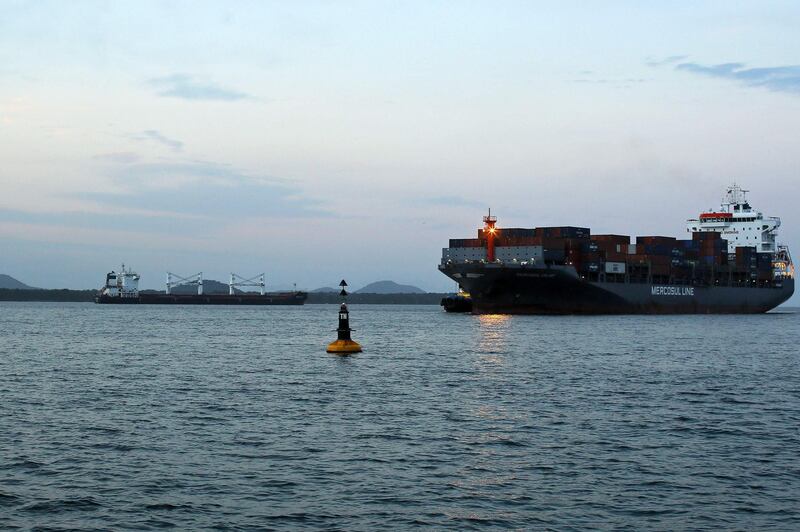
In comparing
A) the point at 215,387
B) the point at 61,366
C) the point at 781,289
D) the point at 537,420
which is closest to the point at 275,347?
the point at 61,366

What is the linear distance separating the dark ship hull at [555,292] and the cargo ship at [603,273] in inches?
4.8

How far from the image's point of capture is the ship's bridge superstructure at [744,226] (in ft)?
479

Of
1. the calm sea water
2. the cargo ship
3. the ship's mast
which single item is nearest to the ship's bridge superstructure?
the cargo ship

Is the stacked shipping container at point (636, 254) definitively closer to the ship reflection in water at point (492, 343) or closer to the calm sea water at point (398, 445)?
the ship reflection in water at point (492, 343)

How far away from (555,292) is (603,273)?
929cm

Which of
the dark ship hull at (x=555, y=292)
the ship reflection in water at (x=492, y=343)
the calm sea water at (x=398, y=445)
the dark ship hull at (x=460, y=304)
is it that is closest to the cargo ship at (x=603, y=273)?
the dark ship hull at (x=555, y=292)

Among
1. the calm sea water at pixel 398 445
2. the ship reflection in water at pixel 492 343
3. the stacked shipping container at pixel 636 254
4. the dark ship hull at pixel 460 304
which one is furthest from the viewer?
the dark ship hull at pixel 460 304

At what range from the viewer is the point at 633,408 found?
31.0 meters

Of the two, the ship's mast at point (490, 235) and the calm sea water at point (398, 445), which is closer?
the calm sea water at point (398, 445)

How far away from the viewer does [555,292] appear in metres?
108

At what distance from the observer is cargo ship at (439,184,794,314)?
10756cm

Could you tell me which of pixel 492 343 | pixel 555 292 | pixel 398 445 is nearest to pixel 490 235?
pixel 555 292

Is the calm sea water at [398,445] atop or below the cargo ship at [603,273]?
below

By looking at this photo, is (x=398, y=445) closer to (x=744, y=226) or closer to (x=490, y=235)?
(x=490, y=235)
